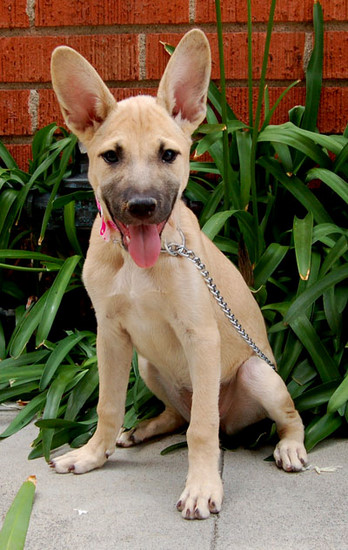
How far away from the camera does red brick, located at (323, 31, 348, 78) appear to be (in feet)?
13.3

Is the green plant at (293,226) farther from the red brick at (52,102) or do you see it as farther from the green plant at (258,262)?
the red brick at (52,102)

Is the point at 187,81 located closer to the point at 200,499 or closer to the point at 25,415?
the point at 200,499

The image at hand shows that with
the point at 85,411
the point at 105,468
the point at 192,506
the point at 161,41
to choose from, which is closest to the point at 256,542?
the point at 192,506

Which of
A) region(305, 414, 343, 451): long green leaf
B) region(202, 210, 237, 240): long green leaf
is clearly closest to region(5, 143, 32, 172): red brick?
region(202, 210, 237, 240): long green leaf

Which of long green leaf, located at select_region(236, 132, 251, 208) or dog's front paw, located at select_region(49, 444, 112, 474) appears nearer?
dog's front paw, located at select_region(49, 444, 112, 474)

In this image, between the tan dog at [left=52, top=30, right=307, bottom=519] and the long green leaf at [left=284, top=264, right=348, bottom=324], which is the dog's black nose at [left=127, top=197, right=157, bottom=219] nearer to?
the tan dog at [left=52, top=30, right=307, bottom=519]

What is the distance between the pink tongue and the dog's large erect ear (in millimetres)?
538

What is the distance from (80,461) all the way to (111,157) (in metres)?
1.20

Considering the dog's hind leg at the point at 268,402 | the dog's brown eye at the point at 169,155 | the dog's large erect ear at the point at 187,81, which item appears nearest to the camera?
the dog's brown eye at the point at 169,155

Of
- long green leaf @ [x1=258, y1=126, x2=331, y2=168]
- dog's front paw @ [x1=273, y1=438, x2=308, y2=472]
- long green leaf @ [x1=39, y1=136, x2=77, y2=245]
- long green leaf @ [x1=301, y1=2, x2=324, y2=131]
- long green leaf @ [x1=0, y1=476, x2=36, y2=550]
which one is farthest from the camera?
long green leaf @ [x1=301, y1=2, x2=324, y2=131]

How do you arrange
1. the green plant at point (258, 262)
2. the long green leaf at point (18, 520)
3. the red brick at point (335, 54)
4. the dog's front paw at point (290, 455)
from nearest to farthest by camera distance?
the long green leaf at point (18, 520) → the dog's front paw at point (290, 455) → the green plant at point (258, 262) → the red brick at point (335, 54)

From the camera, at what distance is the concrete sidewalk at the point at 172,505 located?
2.16m

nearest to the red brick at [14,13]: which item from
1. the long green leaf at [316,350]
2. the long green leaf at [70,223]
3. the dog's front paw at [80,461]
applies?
the long green leaf at [70,223]

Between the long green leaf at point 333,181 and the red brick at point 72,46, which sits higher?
the red brick at point 72,46
